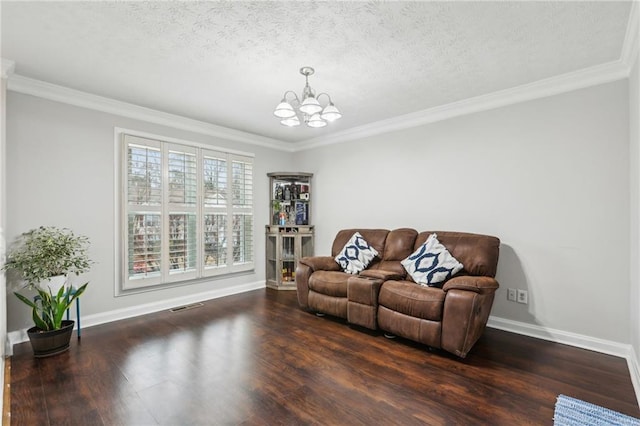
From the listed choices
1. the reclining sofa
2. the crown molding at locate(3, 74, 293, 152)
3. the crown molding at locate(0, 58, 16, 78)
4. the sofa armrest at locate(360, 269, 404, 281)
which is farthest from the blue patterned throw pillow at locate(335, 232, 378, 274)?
the crown molding at locate(0, 58, 16, 78)

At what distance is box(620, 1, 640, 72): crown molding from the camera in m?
2.01

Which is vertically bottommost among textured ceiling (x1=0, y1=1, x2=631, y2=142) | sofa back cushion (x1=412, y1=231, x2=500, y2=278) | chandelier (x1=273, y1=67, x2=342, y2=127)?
sofa back cushion (x1=412, y1=231, x2=500, y2=278)

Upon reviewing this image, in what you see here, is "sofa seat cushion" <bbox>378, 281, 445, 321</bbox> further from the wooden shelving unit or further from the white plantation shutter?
the white plantation shutter

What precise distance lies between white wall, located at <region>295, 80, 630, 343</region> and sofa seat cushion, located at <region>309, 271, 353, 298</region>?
1.22m

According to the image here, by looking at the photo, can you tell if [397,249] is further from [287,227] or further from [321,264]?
[287,227]

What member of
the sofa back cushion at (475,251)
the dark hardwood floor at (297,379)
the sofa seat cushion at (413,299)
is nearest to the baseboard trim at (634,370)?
the dark hardwood floor at (297,379)

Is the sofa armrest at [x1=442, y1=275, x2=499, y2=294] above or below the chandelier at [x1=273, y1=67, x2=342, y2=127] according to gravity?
below

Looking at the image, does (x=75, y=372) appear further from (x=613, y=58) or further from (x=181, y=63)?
(x=613, y=58)

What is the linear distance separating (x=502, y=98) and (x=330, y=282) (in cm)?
278

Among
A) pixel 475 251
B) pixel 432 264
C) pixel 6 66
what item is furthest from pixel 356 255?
pixel 6 66

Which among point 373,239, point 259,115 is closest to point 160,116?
point 259,115

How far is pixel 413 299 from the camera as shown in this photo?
9.32 feet

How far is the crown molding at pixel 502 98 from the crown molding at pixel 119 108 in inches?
66.2

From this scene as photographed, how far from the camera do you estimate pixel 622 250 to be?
271 cm
